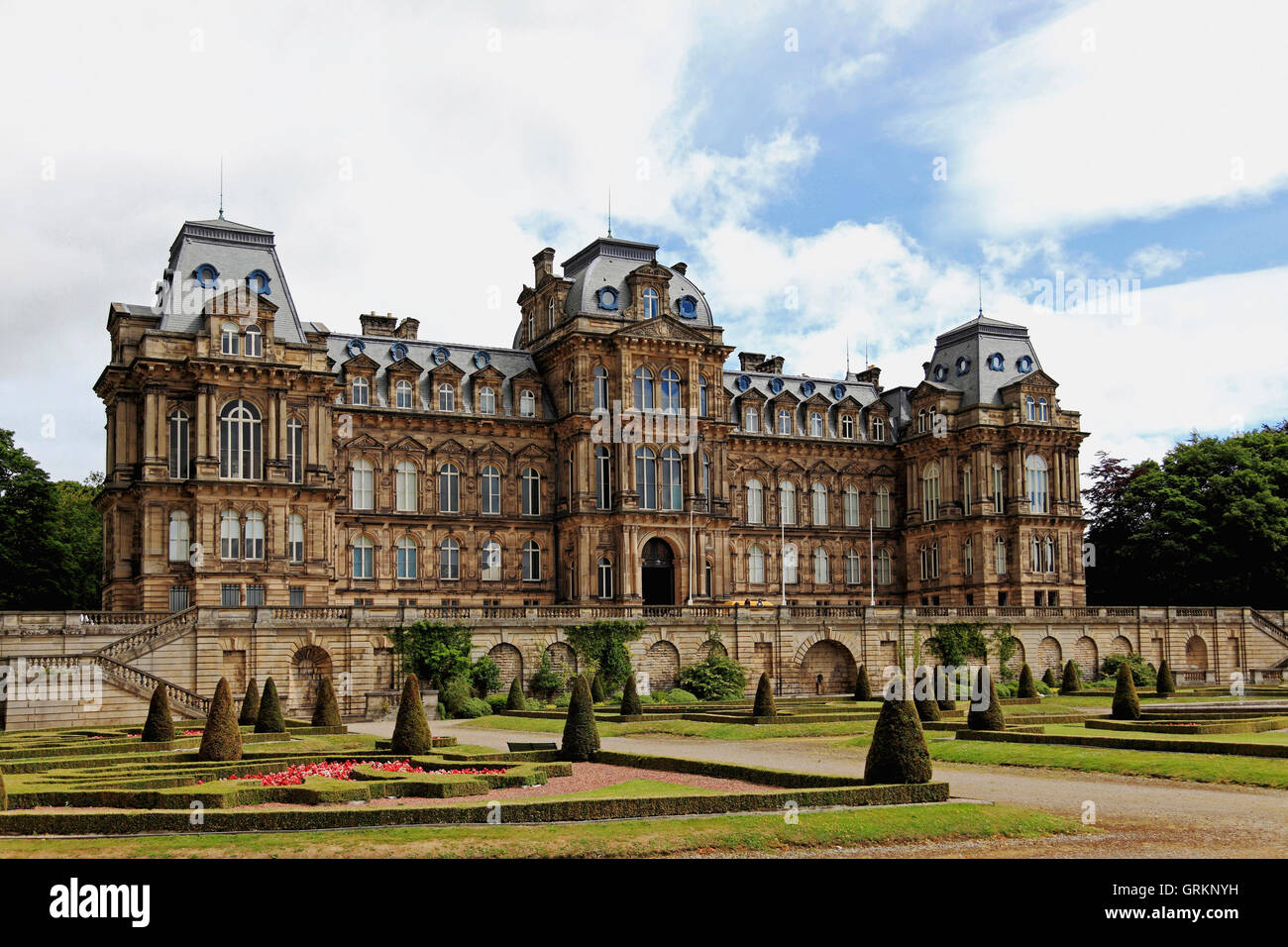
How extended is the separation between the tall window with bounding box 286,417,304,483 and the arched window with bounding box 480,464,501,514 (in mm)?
12616

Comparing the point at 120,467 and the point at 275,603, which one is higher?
the point at 120,467

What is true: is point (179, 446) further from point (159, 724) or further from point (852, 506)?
point (852, 506)

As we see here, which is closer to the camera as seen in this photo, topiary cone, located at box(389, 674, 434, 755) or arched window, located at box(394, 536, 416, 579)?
topiary cone, located at box(389, 674, 434, 755)

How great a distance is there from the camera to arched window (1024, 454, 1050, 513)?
8644 centimetres

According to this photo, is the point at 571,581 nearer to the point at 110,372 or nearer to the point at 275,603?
the point at 275,603

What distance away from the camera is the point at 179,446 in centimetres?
6550

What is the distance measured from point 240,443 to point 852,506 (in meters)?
41.7

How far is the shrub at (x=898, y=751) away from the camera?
25.0m

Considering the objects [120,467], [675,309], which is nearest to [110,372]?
[120,467]

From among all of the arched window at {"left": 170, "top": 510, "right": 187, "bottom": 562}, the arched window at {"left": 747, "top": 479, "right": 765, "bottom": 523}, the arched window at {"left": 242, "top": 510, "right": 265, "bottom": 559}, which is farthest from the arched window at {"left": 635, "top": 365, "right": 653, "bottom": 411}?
the arched window at {"left": 170, "top": 510, "right": 187, "bottom": 562}

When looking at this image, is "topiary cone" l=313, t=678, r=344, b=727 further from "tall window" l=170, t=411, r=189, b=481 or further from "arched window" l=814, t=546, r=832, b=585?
"arched window" l=814, t=546, r=832, b=585

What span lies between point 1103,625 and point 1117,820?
5770 cm

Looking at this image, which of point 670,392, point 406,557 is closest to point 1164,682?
point 670,392

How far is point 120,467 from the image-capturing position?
220ft
